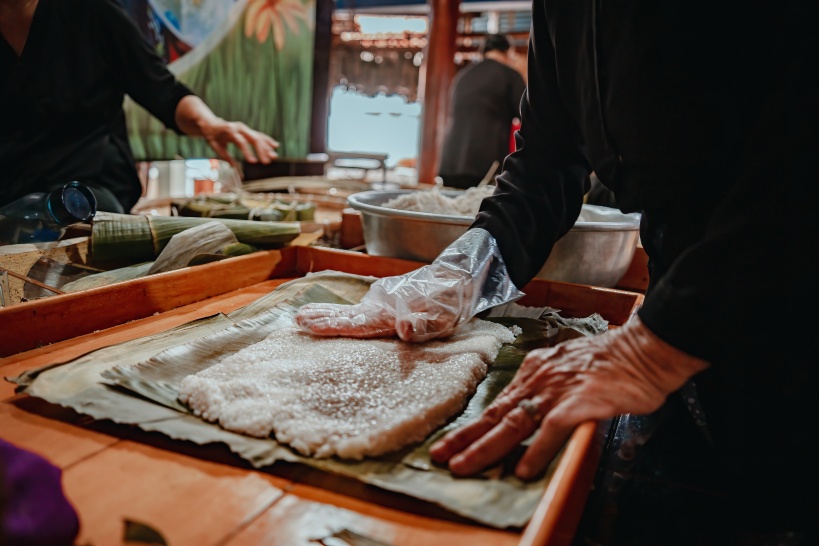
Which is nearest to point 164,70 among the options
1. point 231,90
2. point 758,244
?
point 231,90

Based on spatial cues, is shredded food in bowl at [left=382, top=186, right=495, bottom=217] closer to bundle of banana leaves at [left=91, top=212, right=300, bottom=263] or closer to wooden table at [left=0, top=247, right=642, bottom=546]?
bundle of banana leaves at [left=91, top=212, right=300, bottom=263]

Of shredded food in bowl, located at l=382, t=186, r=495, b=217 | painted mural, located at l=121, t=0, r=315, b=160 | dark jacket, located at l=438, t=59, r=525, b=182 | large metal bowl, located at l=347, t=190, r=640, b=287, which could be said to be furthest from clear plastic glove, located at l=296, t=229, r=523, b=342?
dark jacket, located at l=438, t=59, r=525, b=182

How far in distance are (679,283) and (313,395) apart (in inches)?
26.1

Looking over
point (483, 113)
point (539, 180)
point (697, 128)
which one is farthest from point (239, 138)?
point (483, 113)

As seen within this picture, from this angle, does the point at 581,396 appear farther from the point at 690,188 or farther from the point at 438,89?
the point at 438,89

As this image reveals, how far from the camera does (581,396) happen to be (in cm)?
93

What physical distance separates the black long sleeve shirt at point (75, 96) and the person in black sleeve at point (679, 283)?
1.76m

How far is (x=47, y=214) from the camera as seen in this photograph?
77.4 inches

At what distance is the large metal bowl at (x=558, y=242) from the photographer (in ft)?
6.01

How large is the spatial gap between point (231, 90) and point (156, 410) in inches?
158

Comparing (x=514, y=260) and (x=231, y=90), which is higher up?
(x=231, y=90)

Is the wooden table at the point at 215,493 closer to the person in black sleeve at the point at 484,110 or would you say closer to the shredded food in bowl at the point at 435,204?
the shredded food in bowl at the point at 435,204

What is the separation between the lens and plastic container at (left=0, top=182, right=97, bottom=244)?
1904 millimetres

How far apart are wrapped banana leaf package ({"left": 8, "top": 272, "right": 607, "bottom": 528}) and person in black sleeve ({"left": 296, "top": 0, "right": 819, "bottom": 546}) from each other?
0.06 metres
